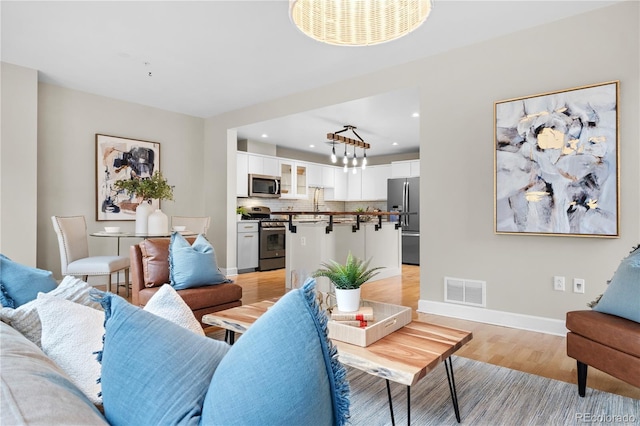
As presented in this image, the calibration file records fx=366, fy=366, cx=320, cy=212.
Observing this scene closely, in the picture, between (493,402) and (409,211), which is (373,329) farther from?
(409,211)

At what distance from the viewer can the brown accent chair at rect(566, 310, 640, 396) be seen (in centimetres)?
173

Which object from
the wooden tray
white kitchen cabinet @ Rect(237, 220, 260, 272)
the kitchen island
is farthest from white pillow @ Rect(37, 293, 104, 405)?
white kitchen cabinet @ Rect(237, 220, 260, 272)

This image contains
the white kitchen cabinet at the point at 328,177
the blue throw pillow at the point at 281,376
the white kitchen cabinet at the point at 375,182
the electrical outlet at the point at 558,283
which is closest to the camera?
the blue throw pillow at the point at 281,376

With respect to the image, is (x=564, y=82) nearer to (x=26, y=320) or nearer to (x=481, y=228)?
(x=481, y=228)

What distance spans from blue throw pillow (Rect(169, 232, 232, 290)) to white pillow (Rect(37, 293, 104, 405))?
1.96 meters

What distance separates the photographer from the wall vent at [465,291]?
3.43 metres

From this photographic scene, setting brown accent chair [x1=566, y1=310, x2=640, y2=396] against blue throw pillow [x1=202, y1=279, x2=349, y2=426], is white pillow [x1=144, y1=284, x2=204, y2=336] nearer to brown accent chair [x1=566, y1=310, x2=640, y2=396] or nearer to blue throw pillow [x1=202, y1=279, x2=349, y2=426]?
blue throw pillow [x1=202, y1=279, x2=349, y2=426]

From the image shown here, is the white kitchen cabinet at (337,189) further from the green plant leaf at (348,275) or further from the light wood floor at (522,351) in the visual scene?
the green plant leaf at (348,275)

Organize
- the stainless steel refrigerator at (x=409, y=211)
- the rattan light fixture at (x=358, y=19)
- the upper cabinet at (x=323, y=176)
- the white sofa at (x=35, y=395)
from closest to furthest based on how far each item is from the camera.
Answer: the white sofa at (x=35, y=395)
the rattan light fixture at (x=358, y=19)
the upper cabinet at (x=323, y=176)
the stainless steel refrigerator at (x=409, y=211)

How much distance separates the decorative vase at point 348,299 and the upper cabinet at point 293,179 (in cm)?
557

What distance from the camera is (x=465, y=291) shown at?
352 cm

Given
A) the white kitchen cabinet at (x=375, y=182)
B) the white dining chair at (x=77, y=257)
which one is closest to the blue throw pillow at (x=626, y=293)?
the white dining chair at (x=77, y=257)

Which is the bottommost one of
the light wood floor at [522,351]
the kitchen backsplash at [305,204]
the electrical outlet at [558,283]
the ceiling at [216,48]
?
the light wood floor at [522,351]

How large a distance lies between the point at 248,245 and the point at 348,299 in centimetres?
452
